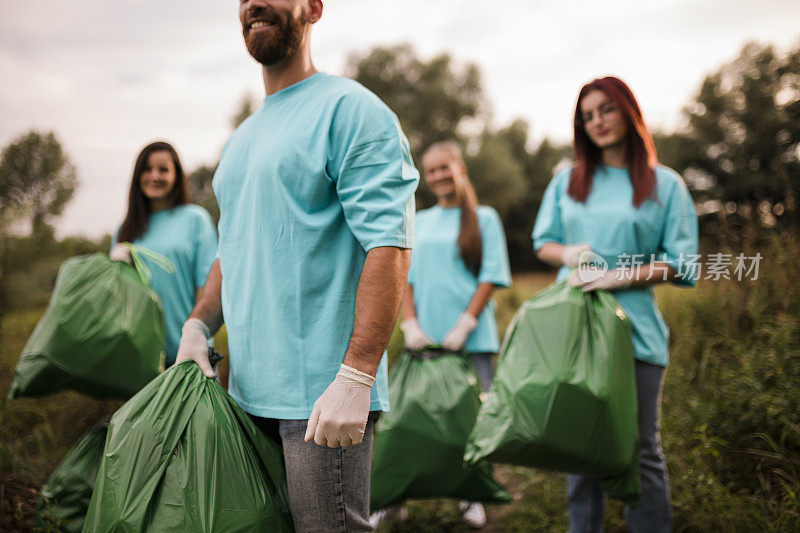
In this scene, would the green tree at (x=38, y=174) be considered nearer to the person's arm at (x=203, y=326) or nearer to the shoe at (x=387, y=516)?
the shoe at (x=387, y=516)

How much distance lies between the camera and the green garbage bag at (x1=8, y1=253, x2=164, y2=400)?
1.98 m

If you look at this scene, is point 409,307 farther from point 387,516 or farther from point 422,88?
point 422,88

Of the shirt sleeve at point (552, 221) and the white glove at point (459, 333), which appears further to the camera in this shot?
the white glove at point (459, 333)

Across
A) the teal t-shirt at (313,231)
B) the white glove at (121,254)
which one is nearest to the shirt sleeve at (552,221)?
the teal t-shirt at (313,231)

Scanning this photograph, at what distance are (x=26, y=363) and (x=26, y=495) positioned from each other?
0.64m

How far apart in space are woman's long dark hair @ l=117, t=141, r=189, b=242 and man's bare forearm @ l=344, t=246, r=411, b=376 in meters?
1.93

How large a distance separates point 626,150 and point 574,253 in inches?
18.7

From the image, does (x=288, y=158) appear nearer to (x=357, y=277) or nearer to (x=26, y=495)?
(x=357, y=277)

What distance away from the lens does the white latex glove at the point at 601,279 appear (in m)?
1.87

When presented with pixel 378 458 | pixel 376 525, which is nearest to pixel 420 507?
pixel 376 525

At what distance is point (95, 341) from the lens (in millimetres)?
2006

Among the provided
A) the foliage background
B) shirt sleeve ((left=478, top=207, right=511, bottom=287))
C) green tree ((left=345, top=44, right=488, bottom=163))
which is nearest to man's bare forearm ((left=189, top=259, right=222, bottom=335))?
the foliage background

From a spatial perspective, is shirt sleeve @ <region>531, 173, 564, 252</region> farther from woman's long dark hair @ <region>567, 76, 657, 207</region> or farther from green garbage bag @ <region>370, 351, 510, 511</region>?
green garbage bag @ <region>370, 351, 510, 511</region>

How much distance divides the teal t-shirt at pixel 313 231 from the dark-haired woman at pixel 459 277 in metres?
1.58
